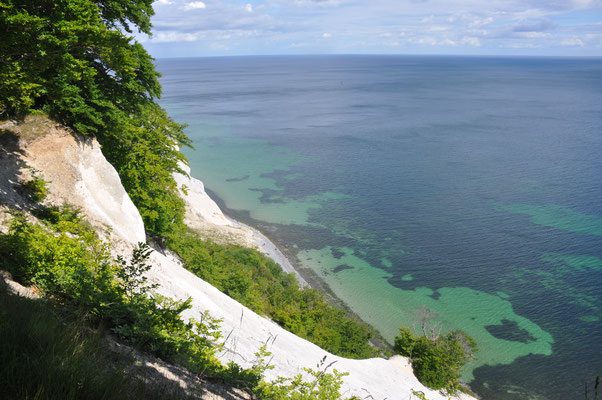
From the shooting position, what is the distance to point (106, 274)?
9062 mm

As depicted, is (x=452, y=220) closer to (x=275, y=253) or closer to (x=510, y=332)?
(x=510, y=332)

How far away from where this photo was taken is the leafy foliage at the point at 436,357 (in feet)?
78.1

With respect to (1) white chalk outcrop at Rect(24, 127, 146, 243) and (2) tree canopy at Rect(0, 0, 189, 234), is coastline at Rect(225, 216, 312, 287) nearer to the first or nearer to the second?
(2) tree canopy at Rect(0, 0, 189, 234)

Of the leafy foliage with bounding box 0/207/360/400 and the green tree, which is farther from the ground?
the leafy foliage with bounding box 0/207/360/400

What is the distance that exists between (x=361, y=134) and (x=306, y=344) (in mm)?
77816

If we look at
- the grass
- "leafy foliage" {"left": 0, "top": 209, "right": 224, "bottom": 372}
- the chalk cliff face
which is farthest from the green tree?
the grass

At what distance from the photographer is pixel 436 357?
80.0 ft

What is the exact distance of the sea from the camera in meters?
32.0

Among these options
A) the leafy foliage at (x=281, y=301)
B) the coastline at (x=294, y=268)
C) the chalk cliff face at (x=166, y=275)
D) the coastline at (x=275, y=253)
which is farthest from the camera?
the coastline at (x=275, y=253)

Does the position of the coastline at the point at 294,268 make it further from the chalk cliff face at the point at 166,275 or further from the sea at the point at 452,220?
the chalk cliff face at the point at 166,275

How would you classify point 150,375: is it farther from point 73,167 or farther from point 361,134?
point 361,134

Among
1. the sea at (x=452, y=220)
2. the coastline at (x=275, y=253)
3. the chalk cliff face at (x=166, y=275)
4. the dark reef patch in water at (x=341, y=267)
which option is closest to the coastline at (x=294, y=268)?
the coastline at (x=275, y=253)

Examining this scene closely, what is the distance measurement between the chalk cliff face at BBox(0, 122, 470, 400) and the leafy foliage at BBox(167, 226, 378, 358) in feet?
17.2

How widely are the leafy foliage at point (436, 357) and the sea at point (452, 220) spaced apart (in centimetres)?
452
